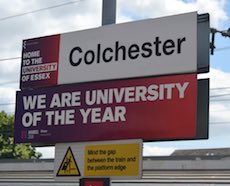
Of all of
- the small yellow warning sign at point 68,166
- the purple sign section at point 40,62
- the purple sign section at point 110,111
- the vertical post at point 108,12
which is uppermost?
the vertical post at point 108,12

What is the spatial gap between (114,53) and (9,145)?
3858 centimetres

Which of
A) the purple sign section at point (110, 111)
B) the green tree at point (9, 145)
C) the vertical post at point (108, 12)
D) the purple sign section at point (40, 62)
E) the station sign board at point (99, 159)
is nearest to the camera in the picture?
the purple sign section at point (110, 111)

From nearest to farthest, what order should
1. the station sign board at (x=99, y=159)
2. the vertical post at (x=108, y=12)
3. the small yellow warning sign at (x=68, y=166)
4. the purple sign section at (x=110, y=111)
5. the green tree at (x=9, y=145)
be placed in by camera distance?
the purple sign section at (x=110, y=111) < the station sign board at (x=99, y=159) < the small yellow warning sign at (x=68, y=166) < the vertical post at (x=108, y=12) < the green tree at (x=9, y=145)

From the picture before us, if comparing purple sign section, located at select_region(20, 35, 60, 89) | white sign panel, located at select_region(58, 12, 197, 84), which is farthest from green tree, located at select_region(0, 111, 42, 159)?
white sign panel, located at select_region(58, 12, 197, 84)

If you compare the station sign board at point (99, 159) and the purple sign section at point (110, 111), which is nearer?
the purple sign section at point (110, 111)

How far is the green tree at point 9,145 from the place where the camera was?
48.0 m

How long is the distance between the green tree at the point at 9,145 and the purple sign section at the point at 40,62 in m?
36.3

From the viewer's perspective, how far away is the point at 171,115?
10164 mm

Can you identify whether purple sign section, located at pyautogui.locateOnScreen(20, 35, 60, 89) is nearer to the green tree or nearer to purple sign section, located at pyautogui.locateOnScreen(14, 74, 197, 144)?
purple sign section, located at pyautogui.locateOnScreen(14, 74, 197, 144)

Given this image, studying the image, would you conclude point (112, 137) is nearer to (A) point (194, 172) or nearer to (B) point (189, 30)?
(B) point (189, 30)

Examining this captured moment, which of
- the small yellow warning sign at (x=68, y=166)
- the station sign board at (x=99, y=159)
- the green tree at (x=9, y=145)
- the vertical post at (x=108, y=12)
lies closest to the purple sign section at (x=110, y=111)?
the station sign board at (x=99, y=159)

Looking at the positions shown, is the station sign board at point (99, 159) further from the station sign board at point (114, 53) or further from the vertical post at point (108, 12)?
the vertical post at point (108, 12)

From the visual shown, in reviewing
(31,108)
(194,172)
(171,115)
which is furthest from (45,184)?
(171,115)

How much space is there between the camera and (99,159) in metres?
10.7
